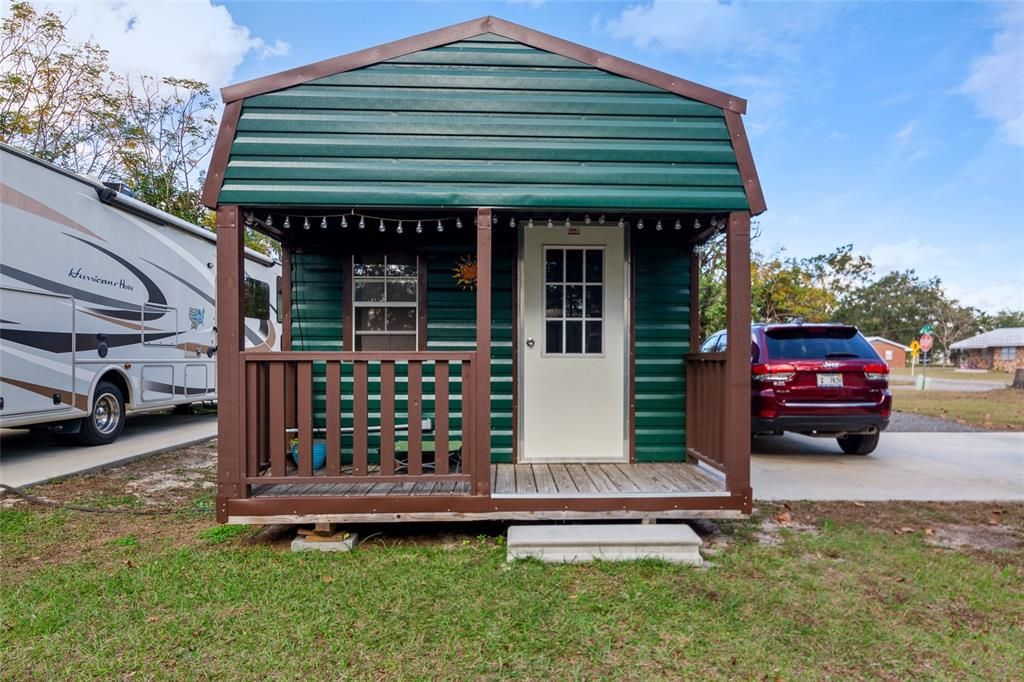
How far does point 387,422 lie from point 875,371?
4.88m

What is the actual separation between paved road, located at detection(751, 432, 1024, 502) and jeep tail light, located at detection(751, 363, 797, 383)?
0.94m

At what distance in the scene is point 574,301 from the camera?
426 centimetres

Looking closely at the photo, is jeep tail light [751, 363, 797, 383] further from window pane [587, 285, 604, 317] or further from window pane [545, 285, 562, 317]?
window pane [545, 285, 562, 317]

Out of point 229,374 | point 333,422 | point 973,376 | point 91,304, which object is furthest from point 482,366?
point 973,376

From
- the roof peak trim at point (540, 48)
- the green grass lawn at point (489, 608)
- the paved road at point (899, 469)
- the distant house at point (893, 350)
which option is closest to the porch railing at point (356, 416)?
the green grass lawn at point (489, 608)

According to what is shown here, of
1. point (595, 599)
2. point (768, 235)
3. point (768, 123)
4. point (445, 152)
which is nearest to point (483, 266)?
point (445, 152)

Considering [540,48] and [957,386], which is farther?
[957,386]

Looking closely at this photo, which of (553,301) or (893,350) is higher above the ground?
(553,301)

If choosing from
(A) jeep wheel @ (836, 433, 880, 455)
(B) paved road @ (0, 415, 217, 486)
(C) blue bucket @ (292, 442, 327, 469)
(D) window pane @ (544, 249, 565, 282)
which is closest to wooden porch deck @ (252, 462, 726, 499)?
(C) blue bucket @ (292, 442, 327, 469)

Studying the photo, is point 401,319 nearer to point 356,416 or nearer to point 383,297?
point 383,297

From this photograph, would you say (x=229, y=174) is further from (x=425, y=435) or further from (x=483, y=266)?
(x=425, y=435)

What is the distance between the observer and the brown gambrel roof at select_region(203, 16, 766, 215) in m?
3.20

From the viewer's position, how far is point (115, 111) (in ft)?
45.1

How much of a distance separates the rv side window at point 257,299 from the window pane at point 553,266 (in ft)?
20.0
